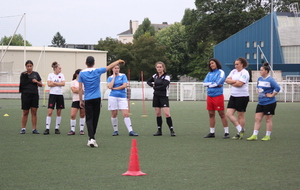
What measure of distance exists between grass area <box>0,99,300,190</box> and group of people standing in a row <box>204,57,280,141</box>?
1.62 ft

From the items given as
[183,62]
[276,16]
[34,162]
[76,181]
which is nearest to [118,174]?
[76,181]

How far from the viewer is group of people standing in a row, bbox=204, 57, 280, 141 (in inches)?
487

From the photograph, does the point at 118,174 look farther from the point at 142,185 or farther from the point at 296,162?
the point at 296,162

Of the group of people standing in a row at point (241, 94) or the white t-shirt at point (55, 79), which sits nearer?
the group of people standing in a row at point (241, 94)

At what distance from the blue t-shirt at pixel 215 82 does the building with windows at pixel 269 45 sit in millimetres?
49267

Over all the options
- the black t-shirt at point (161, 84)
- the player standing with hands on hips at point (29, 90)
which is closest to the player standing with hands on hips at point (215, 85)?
the black t-shirt at point (161, 84)

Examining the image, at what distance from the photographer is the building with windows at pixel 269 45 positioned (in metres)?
61.9

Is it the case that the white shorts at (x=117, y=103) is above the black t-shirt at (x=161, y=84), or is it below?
below

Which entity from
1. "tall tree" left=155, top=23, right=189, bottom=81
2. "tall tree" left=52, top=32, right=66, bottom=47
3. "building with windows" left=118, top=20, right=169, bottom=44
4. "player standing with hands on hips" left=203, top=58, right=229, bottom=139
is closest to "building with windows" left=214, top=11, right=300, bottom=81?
"tall tree" left=155, top=23, right=189, bottom=81

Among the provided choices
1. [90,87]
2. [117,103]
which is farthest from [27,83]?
[90,87]

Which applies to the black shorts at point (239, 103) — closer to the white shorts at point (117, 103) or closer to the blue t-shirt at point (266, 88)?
the blue t-shirt at point (266, 88)

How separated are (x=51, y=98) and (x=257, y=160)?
6.92 meters

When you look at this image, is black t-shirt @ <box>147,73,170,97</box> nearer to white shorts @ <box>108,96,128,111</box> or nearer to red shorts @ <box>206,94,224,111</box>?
white shorts @ <box>108,96,128,111</box>

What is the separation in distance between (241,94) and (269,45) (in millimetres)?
53335
